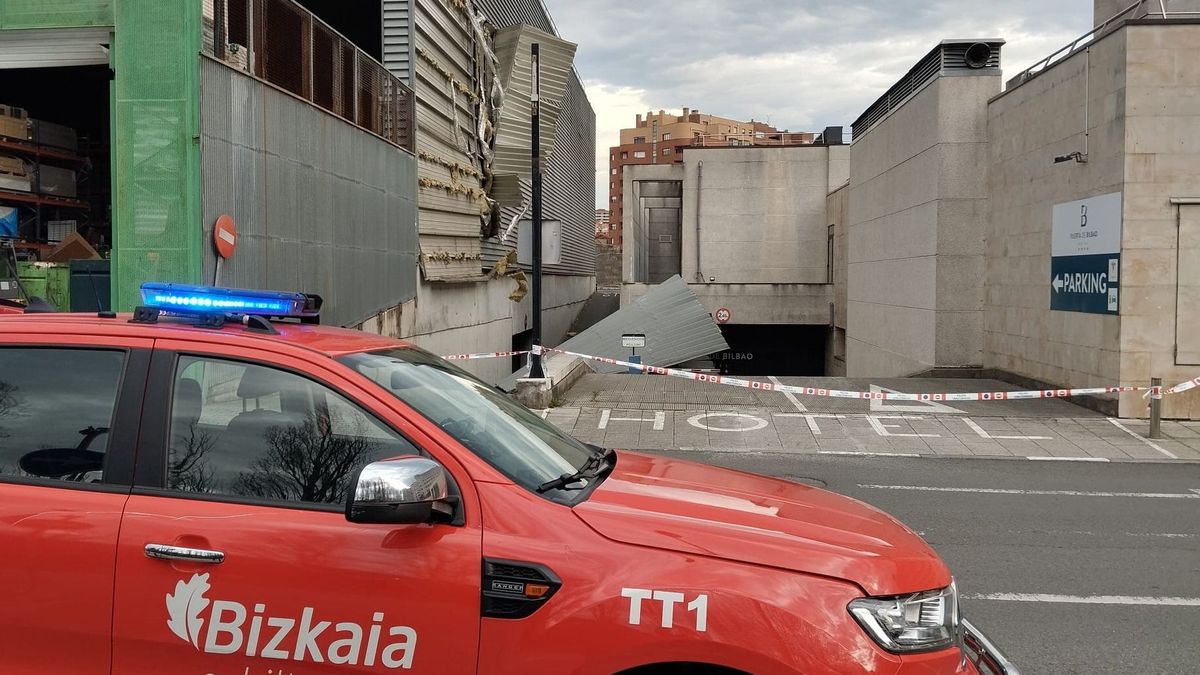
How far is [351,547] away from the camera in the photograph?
2.72 m

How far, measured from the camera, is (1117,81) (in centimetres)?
1327

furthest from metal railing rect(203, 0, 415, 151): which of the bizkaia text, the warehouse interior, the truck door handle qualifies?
the bizkaia text

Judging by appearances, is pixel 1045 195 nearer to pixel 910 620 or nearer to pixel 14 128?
pixel 910 620

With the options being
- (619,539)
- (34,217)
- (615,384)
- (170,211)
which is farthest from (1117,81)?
(34,217)

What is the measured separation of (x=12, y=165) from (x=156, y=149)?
5298mm

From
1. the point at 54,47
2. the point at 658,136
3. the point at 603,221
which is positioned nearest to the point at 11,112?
the point at 54,47

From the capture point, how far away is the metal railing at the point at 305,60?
37.1ft

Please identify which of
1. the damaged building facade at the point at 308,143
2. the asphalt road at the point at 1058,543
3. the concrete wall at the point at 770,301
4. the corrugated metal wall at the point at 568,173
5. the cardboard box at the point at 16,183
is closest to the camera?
the asphalt road at the point at 1058,543

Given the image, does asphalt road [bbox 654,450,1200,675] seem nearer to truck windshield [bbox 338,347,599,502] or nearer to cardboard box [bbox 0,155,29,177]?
truck windshield [bbox 338,347,599,502]

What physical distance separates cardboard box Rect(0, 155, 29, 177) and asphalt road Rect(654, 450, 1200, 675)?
34.5ft

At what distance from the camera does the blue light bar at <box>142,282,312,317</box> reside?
10.7 ft

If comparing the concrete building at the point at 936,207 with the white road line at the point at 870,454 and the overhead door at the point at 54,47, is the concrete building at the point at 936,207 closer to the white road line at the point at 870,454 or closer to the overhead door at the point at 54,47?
the white road line at the point at 870,454

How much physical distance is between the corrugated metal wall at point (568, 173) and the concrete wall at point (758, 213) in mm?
5220

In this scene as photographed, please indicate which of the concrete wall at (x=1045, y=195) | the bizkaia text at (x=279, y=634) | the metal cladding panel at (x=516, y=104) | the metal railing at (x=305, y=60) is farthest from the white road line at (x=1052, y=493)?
the metal cladding panel at (x=516, y=104)
